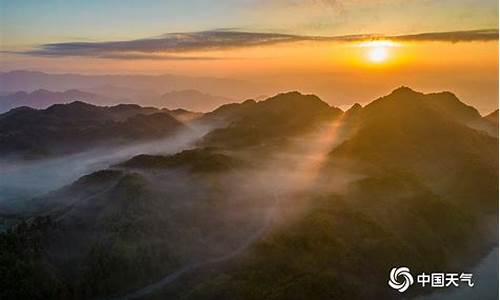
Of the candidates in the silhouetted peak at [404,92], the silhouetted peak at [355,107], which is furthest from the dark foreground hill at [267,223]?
the silhouetted peak at [355,107]

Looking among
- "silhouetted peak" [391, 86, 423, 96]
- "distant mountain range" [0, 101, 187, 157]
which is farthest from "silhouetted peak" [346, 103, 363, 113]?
"distant mountain range" [0, 101, 187, 157]

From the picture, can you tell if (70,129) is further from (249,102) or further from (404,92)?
(404,92)

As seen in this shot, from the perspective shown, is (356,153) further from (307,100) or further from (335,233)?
(307,100)

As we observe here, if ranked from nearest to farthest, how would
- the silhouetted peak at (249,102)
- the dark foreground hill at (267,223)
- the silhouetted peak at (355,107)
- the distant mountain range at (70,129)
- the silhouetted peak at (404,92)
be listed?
the dark foreground hill at (267,223) < the distant mountain range at (70,129) < the silhouetted peak at (404,92) < the silhouetted peak at (355,107) < the silhouetted peak at (249,102)

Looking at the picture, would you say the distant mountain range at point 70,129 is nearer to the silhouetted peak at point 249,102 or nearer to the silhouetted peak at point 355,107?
the silhouetted peak at point 249,102

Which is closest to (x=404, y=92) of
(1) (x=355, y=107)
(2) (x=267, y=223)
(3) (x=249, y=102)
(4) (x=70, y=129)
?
(1) (x=355, y=107)

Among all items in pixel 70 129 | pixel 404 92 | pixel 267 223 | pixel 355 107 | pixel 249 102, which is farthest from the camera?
pixel 249 102

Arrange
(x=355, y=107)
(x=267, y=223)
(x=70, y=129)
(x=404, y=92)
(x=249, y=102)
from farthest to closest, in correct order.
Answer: (x=249, y=102) → (x=355, y=107) → (x=70, y=129) → (x=404, y=92) → (x=267, y=223)

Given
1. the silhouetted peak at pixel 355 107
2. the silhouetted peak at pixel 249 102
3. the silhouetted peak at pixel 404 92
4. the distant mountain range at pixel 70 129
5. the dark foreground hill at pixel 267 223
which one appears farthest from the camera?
the silhouetted peak at pixel 249 102
